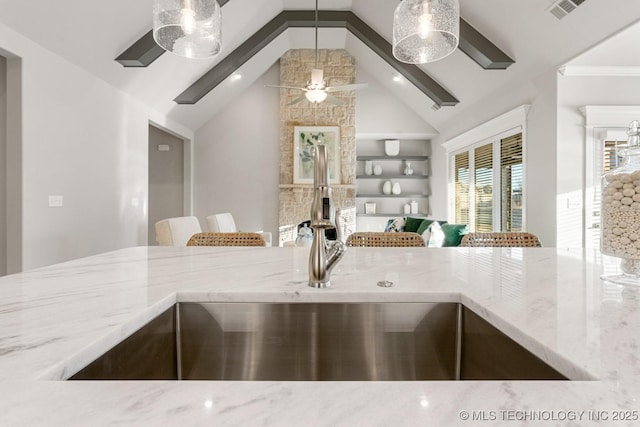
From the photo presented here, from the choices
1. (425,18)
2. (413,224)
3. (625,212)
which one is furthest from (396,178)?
(625,212)

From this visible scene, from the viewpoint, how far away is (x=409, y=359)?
2.70ft

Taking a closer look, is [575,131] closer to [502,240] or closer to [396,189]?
[502,240]

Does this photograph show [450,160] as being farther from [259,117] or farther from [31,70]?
[31,70]

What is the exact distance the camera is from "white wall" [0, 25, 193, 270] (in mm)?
2912

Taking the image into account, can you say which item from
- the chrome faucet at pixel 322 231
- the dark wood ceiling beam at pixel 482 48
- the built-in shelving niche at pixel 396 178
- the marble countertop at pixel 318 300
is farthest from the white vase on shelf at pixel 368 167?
the chrome faucet at pixel 322 231

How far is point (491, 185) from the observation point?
193 inches

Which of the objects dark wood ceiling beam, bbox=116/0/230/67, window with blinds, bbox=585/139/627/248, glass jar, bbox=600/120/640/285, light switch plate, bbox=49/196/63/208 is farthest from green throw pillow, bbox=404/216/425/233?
glass jar, bbox=600/120/640/285

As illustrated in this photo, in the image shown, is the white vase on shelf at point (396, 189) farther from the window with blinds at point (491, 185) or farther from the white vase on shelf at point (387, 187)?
the window with blinds at point (491, 185)

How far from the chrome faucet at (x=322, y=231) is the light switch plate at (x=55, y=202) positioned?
3238mm

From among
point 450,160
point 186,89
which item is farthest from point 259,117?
point 450,160

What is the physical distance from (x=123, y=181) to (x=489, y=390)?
466 centimetres

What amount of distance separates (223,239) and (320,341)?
1403mm

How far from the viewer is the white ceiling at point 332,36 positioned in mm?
2844

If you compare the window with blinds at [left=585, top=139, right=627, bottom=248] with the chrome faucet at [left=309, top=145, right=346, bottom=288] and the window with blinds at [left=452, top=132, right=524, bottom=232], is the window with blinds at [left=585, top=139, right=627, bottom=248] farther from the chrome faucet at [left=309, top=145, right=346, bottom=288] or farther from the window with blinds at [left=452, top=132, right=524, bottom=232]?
the chrome faucet at [left=309, top=145, right=346, bottom=288]
